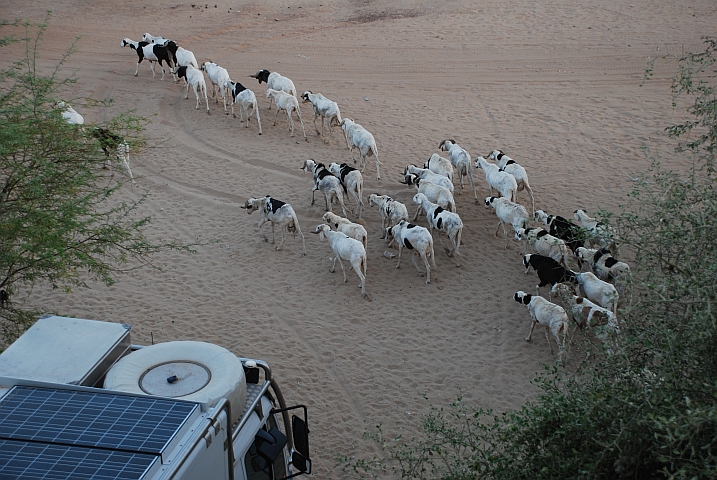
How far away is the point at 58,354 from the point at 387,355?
622 cm

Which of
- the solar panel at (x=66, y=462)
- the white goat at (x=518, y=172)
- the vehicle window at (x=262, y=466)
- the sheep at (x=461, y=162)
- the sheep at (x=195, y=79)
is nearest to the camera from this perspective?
the solar panel at (x=66, y=462)

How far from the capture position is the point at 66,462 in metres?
4.74

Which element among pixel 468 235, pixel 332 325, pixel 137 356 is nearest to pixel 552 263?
pixel 468 235

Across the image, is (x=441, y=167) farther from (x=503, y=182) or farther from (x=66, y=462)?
(x=66, y=462)

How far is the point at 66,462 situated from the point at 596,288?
9054mm

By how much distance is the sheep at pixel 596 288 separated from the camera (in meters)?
11.5

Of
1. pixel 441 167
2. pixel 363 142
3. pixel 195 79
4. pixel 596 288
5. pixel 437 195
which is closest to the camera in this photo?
pixel 596 288

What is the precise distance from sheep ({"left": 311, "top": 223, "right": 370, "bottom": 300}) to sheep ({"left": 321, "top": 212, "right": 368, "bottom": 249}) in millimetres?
288

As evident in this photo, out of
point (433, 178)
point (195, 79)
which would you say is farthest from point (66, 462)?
point (195, 79)

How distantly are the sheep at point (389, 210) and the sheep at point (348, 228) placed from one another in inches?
30.2

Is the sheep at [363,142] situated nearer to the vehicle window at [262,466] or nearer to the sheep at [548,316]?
the sheep at [548,316]

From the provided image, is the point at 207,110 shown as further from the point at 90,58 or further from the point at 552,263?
the point at 552,263

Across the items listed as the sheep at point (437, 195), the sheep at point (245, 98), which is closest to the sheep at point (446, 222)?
the sheep at point (437, 195)

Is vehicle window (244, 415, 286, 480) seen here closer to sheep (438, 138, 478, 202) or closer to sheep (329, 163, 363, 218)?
sheep (329, 163, 363, 218)
